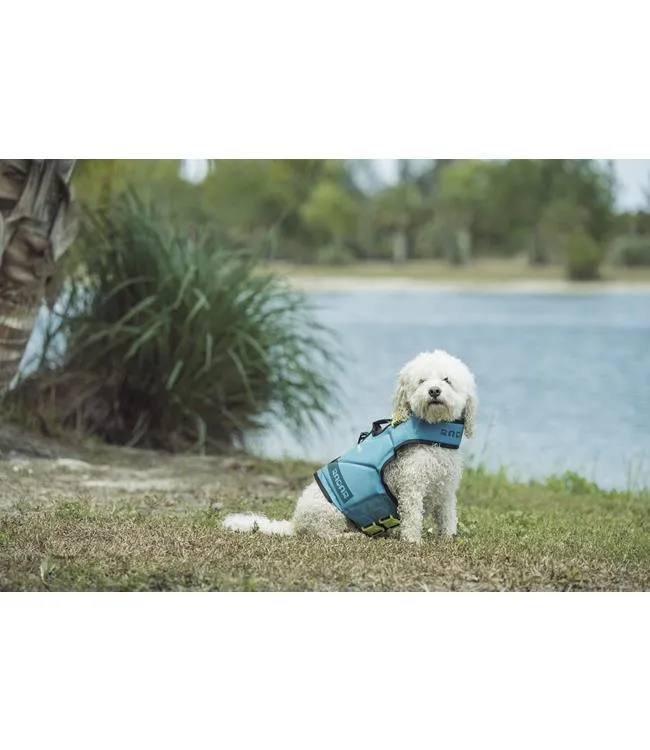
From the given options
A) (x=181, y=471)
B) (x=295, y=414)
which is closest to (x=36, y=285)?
(x=181, y=471)

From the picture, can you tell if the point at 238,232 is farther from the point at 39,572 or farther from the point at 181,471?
the point at 39,572

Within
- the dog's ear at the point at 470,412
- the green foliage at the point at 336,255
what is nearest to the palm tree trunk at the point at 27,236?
the green foliage at the point at 336,255

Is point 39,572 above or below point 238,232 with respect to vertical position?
below

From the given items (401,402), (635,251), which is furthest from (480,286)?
(401,402)

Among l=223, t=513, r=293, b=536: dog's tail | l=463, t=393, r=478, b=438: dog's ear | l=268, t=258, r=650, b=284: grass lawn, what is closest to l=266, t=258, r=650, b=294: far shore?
l=268, t=258, r=650, b=284: grass lawn

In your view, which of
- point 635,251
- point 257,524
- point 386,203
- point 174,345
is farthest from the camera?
point 174,345

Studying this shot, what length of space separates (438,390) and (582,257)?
7.62 ft

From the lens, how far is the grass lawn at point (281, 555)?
15.4 feet

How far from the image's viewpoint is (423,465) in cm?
492

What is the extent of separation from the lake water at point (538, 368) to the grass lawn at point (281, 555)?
0.79 meters

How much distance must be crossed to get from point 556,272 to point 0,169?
10.6 ft

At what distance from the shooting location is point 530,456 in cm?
677

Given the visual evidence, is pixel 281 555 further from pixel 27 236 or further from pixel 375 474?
pixel 27 236

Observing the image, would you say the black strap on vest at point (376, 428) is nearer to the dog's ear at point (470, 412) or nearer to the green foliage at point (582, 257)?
the dog's ear at point (470, 412)
